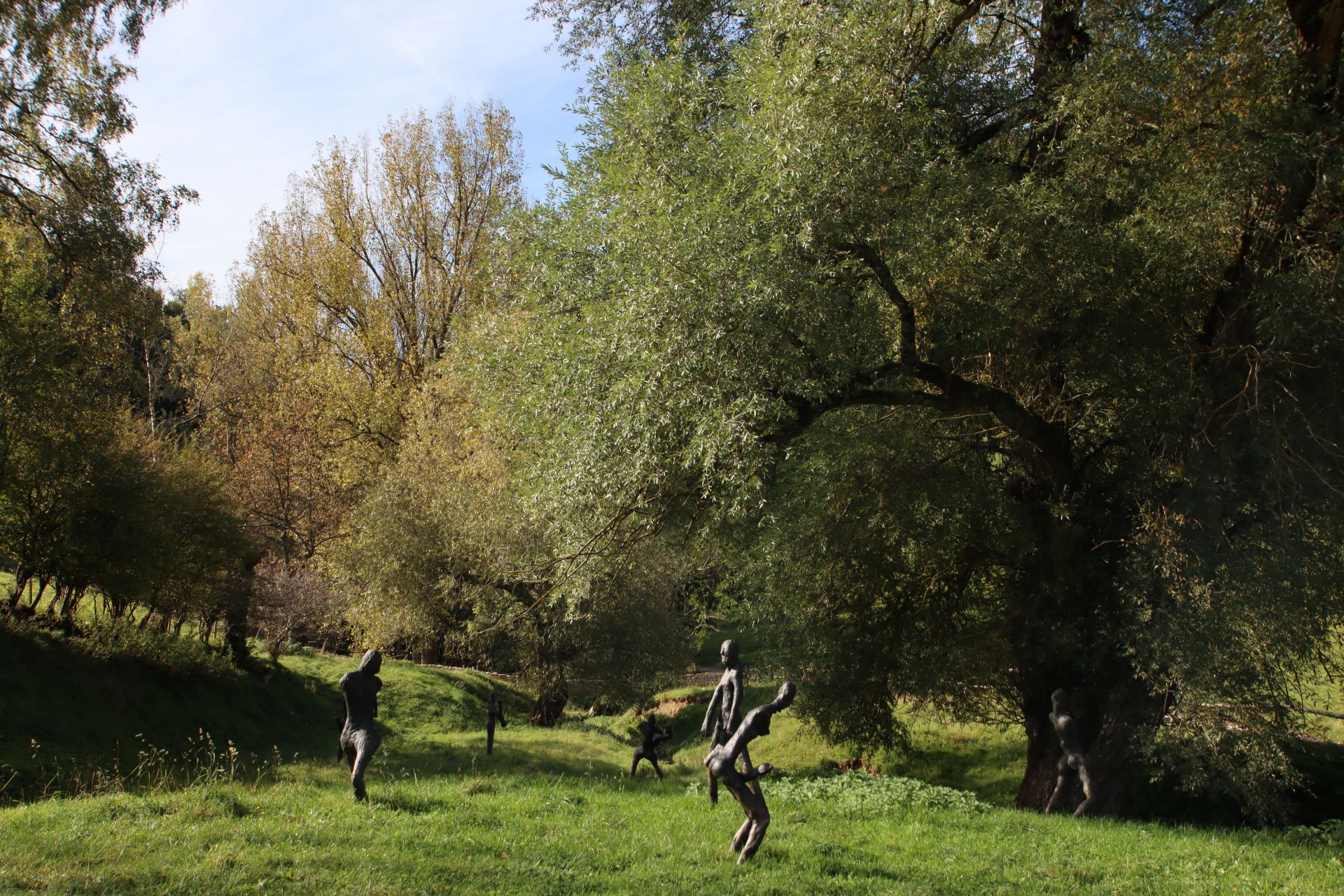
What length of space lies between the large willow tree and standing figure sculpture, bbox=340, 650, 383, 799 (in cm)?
308

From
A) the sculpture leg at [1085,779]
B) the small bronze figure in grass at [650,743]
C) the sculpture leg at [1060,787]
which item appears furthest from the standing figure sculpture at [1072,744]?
the small bronze figure in grass at [650,743]

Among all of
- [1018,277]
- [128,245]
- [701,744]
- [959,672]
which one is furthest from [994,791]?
[128,245]

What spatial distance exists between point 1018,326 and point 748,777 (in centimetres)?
733

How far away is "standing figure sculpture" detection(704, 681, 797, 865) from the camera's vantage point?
7.74 meters

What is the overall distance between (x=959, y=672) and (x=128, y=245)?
15.4 m

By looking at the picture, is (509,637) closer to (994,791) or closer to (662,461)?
(994,791)

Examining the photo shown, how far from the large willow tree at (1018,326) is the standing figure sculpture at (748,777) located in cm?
250

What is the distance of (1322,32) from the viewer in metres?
10.3

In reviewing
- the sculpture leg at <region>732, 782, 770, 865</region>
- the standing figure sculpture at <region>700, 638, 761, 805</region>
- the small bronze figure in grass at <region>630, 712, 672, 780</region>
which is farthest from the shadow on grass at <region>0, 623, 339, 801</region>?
the sculpture leg at <region>732, 782, 770, 865</region>

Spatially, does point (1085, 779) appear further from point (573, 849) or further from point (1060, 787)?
point (573, 849)

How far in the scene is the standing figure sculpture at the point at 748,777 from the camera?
774cm

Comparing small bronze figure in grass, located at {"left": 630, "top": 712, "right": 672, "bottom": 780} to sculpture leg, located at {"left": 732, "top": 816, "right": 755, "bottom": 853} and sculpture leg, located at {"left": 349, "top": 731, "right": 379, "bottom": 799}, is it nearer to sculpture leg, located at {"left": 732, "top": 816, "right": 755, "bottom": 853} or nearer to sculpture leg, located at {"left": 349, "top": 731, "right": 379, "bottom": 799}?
sculpture leg, located at {"left": 349, "top": 731, "right": 379, "bottom": 799}

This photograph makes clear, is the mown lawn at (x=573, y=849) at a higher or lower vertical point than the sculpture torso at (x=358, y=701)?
lower

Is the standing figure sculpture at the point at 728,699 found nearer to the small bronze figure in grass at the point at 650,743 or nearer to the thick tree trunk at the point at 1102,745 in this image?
the small bronze figure in grass at the point at 650,743
